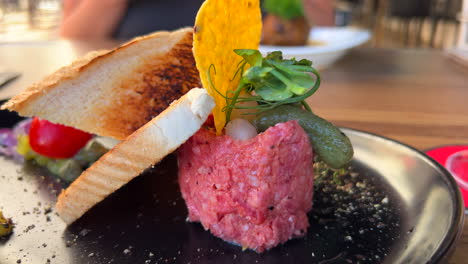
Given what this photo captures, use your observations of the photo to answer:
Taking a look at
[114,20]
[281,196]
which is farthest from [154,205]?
[114,20]

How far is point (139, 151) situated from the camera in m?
0.78

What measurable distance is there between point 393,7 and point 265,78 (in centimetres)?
847

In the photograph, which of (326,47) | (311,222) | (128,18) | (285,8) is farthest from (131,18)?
(311,222)

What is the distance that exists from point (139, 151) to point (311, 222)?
39 centimetres

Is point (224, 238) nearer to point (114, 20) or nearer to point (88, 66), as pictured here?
point (88, 66)

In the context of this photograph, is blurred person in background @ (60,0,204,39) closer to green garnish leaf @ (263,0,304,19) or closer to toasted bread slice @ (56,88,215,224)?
green garnish leaf @ (263,0,304,19)

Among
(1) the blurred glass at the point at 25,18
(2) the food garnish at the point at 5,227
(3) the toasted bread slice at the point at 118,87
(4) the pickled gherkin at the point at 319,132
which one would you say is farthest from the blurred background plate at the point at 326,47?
(1) the blurred glass at the point at 25,18

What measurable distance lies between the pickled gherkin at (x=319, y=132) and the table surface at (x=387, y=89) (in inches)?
11.0

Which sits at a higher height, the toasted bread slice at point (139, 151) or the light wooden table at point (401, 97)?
the toasted bread slice at point (139, 151)

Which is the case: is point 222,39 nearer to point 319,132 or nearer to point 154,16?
point 319,132

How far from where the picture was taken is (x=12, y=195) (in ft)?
3.29

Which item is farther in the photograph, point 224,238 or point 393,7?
point 393,7

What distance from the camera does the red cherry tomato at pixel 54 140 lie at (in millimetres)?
1150

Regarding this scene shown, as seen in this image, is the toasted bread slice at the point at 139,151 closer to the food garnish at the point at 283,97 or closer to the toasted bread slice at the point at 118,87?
the food garnish at the point at 283,97
